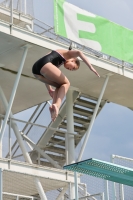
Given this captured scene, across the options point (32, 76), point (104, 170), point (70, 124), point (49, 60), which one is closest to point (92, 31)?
point (32, 76)

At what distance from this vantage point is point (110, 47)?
24172 millimetres

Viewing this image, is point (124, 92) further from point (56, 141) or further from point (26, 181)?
point (26, 181)

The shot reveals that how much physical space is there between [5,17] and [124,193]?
36.9 ft

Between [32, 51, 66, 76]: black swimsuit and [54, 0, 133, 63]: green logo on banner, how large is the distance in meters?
11.3

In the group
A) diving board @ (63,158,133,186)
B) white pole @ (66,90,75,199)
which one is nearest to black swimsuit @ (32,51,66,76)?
diving board @ (63,158,133,186)

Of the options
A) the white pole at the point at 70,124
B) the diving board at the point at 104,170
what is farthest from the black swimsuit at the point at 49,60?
the white pole at the point at 70,124

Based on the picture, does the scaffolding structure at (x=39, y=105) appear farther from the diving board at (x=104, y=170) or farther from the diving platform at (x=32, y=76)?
the diving board at (x=104, y=170)

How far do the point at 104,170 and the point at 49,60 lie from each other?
216 inches

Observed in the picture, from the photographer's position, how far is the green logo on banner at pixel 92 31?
22781mm

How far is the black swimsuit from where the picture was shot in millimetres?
10891

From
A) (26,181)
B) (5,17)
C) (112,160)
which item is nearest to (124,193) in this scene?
(112,160)

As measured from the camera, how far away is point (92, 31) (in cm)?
2352

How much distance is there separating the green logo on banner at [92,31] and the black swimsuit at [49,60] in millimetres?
11329

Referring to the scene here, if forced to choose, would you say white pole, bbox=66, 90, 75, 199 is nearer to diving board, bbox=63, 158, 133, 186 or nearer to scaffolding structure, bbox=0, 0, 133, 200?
scaffolding structure, bbox=0, 0, 133, 200
